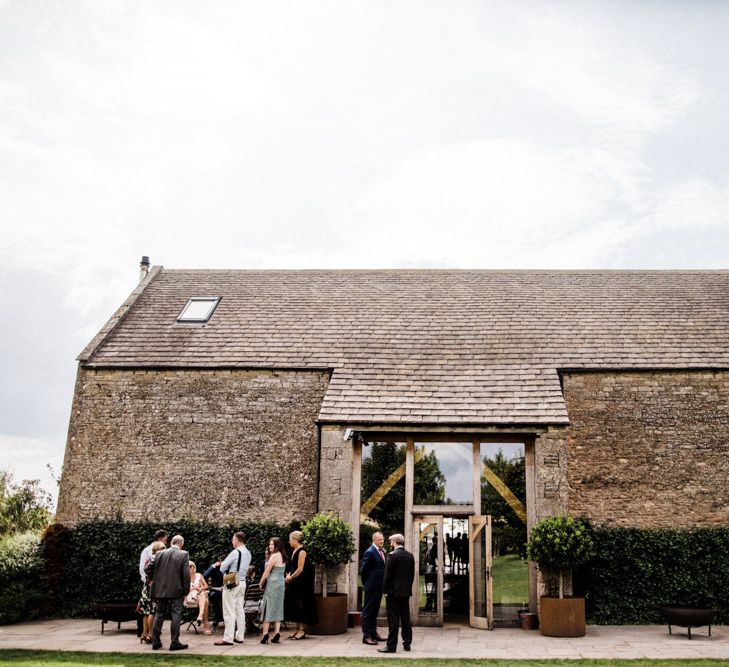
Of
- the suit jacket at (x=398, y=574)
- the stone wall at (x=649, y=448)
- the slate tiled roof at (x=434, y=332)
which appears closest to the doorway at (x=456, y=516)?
the slate tiled roof at (x=434, y=332)

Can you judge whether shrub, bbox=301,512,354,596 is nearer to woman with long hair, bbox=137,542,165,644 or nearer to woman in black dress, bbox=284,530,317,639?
woman in black dress, bbox=284,530,317,639

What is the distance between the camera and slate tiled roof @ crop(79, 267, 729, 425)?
557 inches

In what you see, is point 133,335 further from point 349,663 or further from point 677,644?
→ point 677,644

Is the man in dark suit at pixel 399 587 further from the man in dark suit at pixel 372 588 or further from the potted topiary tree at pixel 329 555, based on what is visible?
the potted topiary tree at pixel 329 555

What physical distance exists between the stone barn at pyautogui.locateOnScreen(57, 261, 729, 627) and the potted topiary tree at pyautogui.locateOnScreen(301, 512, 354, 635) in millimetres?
530

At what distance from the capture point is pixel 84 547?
1409 centimetres

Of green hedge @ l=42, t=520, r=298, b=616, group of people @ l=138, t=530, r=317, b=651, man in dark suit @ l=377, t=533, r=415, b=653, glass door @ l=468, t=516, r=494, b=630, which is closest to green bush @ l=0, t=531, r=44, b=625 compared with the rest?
green hedge @ l=42, t=520, r=298, b=616

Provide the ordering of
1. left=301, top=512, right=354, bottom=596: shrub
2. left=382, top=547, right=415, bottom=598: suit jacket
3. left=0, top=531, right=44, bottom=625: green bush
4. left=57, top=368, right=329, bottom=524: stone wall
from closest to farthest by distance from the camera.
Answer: left=382, top=547, right=415, bottom=598: suit jacket, left=301, top=512, right=354, bottom=596: shrub, left=0, top=531, right=44, bottom=625: green bush, left=57, top=368, right=329, bottom=524: stone wall

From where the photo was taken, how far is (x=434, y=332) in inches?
648

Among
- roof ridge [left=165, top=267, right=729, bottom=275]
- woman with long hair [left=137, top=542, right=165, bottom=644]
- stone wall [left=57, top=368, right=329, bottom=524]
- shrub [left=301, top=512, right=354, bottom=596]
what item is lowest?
woman with long hair [left=137, top=542, right=165, bottom=644]

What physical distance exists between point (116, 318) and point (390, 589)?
10618mm

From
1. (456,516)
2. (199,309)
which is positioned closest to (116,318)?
(199,309)

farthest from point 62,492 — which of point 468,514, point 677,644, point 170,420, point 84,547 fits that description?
point 677,644

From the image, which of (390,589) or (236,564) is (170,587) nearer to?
(236,564)
